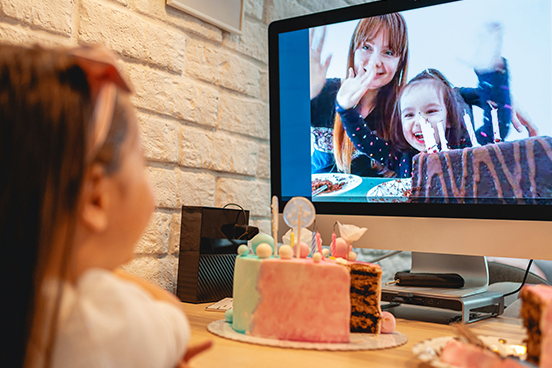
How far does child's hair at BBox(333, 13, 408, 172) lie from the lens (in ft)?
3.15

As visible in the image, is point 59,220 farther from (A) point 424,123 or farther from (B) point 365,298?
(A) point 424,123

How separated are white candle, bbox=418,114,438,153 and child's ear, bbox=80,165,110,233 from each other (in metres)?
0.71

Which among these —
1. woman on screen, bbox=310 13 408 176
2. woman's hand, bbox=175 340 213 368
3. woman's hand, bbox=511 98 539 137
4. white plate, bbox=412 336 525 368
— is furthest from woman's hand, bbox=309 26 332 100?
woman's hand, bbox=175 340 213 368

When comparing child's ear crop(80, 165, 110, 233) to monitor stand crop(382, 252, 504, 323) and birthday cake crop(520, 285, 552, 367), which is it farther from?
monitor stand crop(382, 252, 504, 323)

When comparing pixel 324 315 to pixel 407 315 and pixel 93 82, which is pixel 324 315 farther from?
pixel 93 82

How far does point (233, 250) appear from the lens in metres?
1.08

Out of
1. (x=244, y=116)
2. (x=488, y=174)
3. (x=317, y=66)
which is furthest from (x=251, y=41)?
(x=488, y=174)

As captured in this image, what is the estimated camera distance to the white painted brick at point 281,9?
1.40 metres

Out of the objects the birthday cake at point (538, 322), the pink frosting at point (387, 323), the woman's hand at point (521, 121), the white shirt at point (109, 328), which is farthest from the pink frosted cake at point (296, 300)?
the woman's hand at point (521, 121)

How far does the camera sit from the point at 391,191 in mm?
969

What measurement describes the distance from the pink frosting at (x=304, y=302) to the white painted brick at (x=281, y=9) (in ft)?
3.12

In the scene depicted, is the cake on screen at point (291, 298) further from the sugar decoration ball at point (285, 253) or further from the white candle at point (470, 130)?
the white candle at point (470, 130)

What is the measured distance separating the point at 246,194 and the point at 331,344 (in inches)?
27.8

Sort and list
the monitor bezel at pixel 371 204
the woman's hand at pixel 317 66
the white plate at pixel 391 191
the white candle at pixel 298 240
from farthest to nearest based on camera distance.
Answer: the woman's hand at pixel 317 66
the white plate at pixel 391 191
the monitor bezel at pixel 371 204
the white candle at pixel 298 240
